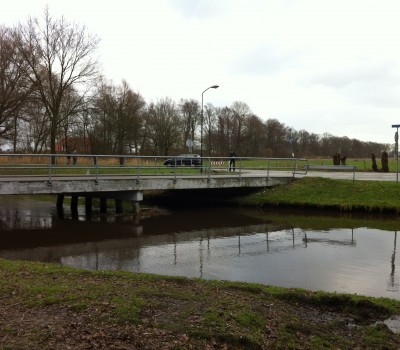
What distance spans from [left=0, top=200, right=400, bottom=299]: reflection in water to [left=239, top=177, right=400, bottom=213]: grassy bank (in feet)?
13.8

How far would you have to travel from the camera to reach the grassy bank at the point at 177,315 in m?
5.00

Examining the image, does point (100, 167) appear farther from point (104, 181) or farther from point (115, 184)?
point (115, 184)

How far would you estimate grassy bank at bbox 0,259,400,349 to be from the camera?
5004mm

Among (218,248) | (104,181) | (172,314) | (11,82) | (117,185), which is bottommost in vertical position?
(218,248)

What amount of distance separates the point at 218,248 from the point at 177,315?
768cm

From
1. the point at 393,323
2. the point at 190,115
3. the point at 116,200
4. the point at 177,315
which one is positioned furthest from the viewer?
the point at 190,115

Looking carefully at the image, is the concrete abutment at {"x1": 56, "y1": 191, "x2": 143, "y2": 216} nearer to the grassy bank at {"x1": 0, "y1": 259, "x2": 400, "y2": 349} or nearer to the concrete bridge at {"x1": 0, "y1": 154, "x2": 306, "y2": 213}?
the concrete bridge at {"x1": 0, "y1": 154, "x2": 306, "y2": 213}

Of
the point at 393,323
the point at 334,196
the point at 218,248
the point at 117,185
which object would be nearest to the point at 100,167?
the point at 117,185

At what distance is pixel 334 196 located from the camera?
23.5 m

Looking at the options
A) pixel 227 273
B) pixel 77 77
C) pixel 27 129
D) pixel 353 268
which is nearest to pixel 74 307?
pixel 227 273

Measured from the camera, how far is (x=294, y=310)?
6535 millimetres

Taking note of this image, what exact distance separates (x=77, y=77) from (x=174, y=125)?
90.8ft

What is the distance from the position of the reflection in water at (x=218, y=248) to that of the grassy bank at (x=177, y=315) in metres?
1.91

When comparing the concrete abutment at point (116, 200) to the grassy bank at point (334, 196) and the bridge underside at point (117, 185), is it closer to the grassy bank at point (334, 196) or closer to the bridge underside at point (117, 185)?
the bridge underside at point (117, 185)
